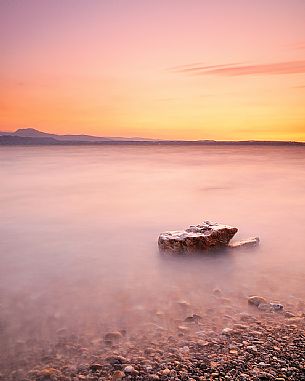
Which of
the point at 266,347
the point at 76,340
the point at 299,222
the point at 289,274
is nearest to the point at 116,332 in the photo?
the point at 76,340

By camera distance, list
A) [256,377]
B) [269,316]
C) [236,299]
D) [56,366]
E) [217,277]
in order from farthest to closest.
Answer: [217,277] < [236,299] < [269,316] < [56,366] < [256,377]

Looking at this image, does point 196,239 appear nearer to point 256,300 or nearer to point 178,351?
point 256,300

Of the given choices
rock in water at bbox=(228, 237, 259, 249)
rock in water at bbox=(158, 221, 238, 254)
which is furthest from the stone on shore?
rock in water at bbox=(228, 237, 259, 249)

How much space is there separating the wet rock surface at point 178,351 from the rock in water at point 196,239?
2086 millimetres

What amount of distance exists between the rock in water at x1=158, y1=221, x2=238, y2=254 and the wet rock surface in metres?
2.09

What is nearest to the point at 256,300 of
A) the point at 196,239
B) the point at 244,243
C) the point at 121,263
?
the point at 196,239

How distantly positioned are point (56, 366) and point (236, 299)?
7.80 ft

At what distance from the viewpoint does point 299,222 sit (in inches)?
374

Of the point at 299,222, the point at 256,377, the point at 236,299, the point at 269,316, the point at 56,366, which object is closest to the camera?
the point at 256,377

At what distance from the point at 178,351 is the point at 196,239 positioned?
303 cm

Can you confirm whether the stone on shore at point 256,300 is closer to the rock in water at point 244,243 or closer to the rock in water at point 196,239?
the rock in water at point 196,239

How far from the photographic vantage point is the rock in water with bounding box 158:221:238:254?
634 centimetres

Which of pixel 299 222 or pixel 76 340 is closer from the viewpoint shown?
pixel 76 340

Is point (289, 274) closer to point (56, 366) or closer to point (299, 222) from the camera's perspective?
point (56, 366)
